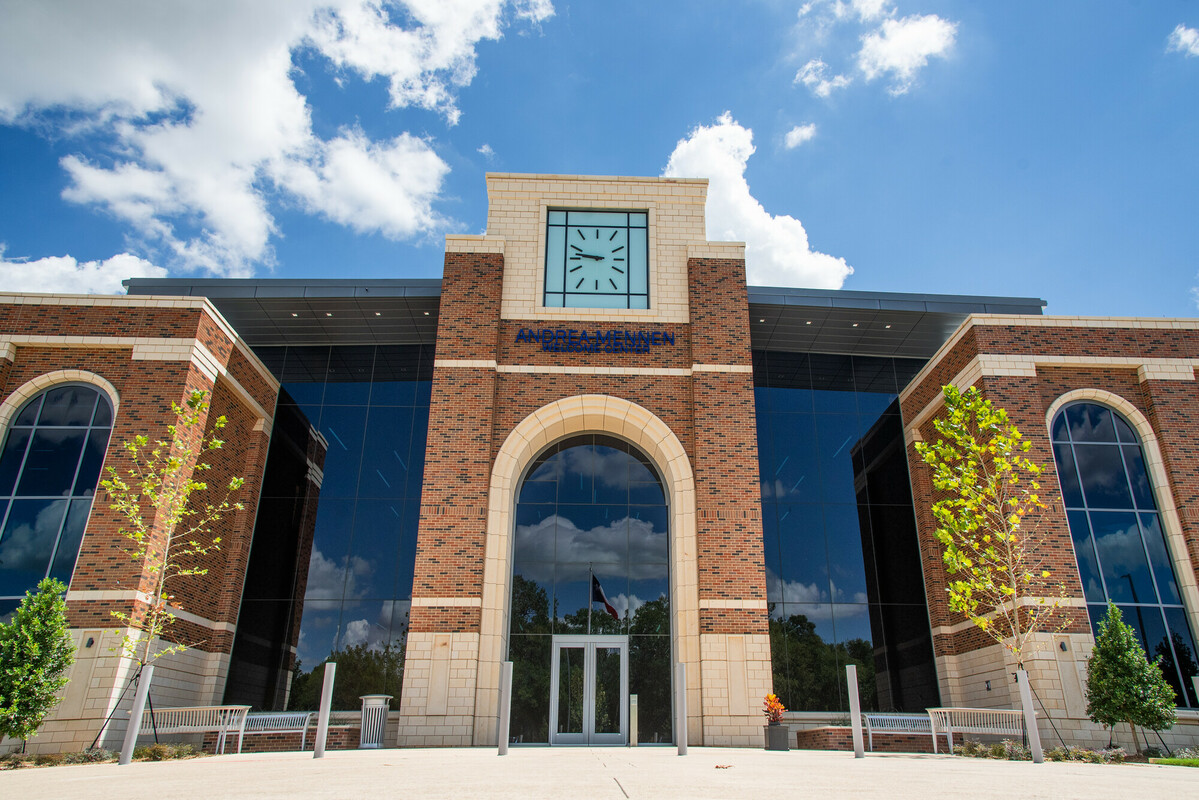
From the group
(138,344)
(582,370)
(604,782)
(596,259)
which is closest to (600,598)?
(582,370)

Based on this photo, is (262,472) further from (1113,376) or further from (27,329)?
(1113,376)

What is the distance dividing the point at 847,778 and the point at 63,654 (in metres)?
14.9

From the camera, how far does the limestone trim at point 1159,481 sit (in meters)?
18.6

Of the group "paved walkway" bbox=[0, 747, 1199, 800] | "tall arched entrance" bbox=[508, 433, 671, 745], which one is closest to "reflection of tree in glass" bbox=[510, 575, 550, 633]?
"tall arched entrance" bbox=[508, 433, 671, 745]

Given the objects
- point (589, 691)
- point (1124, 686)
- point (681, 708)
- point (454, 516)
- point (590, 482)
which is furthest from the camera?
Result: point (590, 482)

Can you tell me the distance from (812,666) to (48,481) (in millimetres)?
20080

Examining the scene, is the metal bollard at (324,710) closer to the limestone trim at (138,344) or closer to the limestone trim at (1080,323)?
the limestone trim at (138,344)

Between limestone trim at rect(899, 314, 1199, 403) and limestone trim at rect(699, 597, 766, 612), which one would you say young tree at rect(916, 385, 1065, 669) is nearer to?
limestone trim at rect(899, 314, 1199, 403)

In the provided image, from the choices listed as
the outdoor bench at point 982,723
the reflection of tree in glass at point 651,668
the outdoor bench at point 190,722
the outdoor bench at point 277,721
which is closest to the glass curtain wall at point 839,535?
the outdoor bench at point 982,723

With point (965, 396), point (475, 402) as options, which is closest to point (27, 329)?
point (475, 402)

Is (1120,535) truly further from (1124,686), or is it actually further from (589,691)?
(589,691)

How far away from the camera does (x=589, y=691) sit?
19.2 metres

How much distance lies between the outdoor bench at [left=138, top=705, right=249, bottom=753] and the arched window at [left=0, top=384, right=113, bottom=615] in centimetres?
371

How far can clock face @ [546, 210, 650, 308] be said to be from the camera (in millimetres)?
21938
